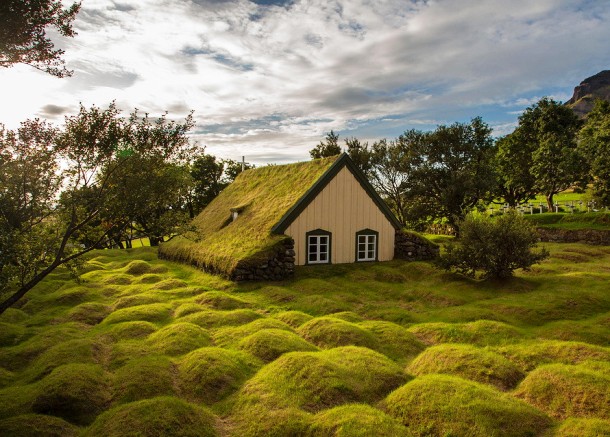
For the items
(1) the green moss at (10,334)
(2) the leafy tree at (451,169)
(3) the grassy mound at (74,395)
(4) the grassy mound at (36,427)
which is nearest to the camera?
(4) the grassy mound at (36,427)

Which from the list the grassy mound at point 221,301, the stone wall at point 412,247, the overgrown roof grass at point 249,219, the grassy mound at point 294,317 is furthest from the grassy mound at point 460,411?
the stone wall at point 412,247

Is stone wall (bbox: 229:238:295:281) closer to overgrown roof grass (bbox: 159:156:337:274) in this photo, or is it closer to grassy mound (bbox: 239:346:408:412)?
overgrown roof grass (bbox: 159:156:337:274)

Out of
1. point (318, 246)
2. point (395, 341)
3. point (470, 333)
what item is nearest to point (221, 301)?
point (318, 246)

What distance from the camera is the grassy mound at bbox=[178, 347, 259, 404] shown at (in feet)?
31.3

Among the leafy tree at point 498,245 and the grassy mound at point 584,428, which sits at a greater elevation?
the leafy tree at point 498,245

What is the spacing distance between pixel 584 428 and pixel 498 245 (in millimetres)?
13191

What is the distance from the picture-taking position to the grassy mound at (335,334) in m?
12.5

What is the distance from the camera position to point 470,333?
13047 millimetres

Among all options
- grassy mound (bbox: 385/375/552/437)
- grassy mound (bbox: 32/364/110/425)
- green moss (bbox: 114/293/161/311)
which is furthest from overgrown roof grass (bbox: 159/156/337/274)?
grassy mound (bbox: 385/375/552/437)

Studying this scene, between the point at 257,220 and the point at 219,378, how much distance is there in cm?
1609

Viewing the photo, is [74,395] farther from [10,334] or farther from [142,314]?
[10,334]

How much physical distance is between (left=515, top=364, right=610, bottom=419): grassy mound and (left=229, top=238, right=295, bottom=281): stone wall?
46.7ft

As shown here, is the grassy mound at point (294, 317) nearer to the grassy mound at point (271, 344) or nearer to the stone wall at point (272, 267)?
the grassy mound at point (271, 344)

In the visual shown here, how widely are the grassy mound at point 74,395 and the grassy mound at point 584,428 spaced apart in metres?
9.93
